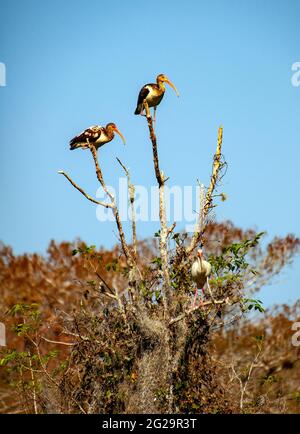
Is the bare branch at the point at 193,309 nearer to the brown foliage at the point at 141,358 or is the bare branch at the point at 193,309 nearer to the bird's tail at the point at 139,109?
the brown foliage at the point at 141,358

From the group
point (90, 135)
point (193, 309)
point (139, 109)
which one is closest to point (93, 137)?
point (90, 135)

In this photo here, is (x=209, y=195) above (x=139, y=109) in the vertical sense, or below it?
below

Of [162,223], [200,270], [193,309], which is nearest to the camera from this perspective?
[193,309]

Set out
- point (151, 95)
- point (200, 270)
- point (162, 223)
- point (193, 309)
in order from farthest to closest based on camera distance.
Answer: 1. point (151, 95)
2. point (162, 223)
3. point (200, 270)
4. point (193, 309)

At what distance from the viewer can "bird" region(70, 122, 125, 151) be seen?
11.4 meters

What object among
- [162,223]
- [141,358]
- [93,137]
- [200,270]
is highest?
[93,137]

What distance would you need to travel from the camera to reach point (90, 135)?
450 inches

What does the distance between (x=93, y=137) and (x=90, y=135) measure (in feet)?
0.18

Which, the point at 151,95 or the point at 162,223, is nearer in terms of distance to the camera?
the point at 162,223

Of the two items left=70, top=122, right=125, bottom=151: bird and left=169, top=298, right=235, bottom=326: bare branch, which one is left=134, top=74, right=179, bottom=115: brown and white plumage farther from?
left=169, top=298, right=235, bottom=326: bare branch

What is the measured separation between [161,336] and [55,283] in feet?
48.4

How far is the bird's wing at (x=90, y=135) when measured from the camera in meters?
11.4

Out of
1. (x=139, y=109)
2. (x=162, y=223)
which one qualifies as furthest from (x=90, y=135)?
(x=162, y=223)

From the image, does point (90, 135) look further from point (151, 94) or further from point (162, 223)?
point (162, 223)
